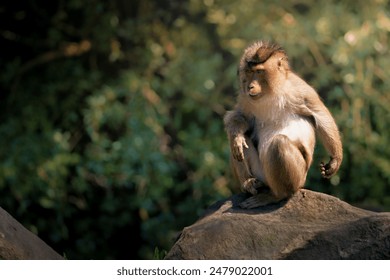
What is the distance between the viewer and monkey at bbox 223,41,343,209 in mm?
6750

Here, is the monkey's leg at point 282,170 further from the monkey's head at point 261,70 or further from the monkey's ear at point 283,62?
the monkey's ear at point 283,62

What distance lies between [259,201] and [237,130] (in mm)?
637

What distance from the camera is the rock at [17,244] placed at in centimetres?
657

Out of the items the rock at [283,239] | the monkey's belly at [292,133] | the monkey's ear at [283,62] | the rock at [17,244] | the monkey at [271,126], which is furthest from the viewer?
the monkey's ear at [283,62]

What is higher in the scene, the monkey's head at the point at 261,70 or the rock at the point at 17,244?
the monkey's head at the point at 261,70

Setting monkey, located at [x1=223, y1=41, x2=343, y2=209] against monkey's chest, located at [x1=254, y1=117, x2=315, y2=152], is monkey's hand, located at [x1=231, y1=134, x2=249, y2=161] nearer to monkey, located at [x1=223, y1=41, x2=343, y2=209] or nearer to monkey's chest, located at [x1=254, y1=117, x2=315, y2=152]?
monkey, located at [x1=223, y1=41, x2=343, y2=209]

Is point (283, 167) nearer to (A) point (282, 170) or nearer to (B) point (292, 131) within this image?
(A) point (282, 170)

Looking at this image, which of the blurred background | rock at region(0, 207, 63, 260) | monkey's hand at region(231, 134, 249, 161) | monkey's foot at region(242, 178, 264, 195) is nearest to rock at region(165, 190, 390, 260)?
monkey's foot at region(242, 178, 264, 195)

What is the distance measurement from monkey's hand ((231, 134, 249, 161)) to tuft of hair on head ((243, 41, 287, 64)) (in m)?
0.62

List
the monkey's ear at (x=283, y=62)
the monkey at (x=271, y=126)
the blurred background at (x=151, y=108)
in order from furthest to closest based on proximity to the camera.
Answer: the blurred background at (x=151, y=108) < the monkey's ear at (x=283, y=62) < the monkey at (x=271, y=126)

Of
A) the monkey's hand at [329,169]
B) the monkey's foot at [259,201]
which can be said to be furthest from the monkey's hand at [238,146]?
the monkey's hand at [329,169]

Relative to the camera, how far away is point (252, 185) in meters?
6.90

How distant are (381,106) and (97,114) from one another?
3.35m
